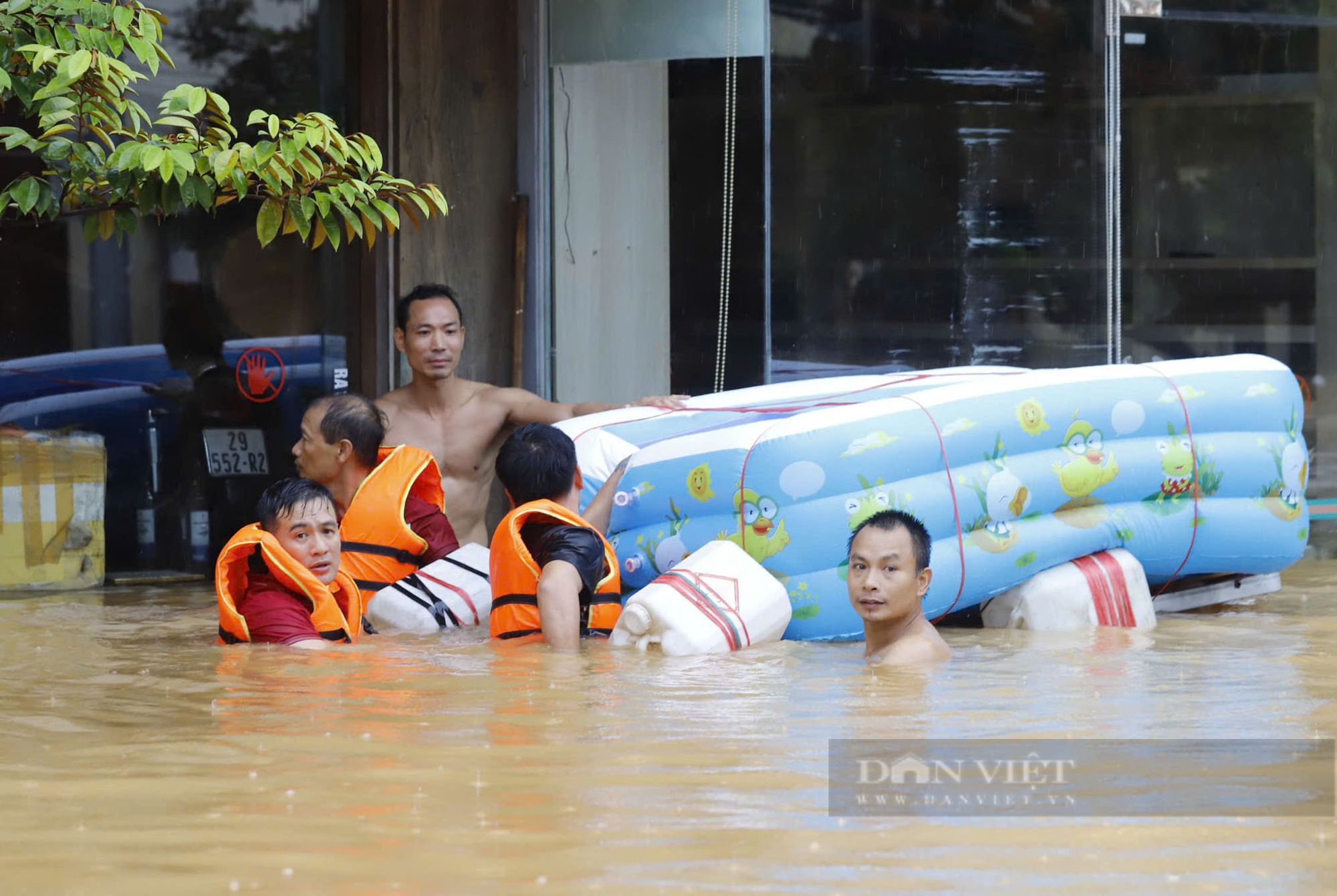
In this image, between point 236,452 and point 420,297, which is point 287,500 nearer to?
point 420,297

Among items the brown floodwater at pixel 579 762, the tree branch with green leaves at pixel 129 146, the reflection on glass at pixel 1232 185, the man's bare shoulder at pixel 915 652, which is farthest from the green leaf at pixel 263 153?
the reflection on glass at pixel 1232 185

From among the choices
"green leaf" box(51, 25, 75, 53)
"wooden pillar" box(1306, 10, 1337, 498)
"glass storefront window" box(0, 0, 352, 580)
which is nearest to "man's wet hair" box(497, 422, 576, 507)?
"green leaf" box(51, 25, 75, 53)

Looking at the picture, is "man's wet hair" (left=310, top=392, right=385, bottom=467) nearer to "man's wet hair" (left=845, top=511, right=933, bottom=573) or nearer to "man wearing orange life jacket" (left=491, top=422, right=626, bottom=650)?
"man wearing orange life jacket" (left=491, top=422, right=626, bottom=650)

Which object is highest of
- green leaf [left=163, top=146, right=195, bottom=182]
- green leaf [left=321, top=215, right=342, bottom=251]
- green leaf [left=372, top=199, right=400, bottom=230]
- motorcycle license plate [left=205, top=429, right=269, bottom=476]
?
green leaf [left=163, top=146, right=195, bottom=182]

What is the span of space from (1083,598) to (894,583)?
1328mm

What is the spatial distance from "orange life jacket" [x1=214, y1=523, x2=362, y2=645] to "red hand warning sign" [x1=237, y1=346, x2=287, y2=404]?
117 inches

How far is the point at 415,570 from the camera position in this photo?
546 centimetres

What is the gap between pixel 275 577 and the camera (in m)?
4.50

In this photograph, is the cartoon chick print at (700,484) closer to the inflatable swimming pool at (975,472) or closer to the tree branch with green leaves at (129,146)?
the inflatable swimming pool at (975,472)

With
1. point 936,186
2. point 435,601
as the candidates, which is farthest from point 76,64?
point 936,186

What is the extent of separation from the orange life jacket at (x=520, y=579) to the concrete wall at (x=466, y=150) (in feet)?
8.24

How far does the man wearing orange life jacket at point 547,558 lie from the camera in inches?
180

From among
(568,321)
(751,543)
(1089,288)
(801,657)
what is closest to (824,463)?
(751,543)

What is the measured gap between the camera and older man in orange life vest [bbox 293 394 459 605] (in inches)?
209
